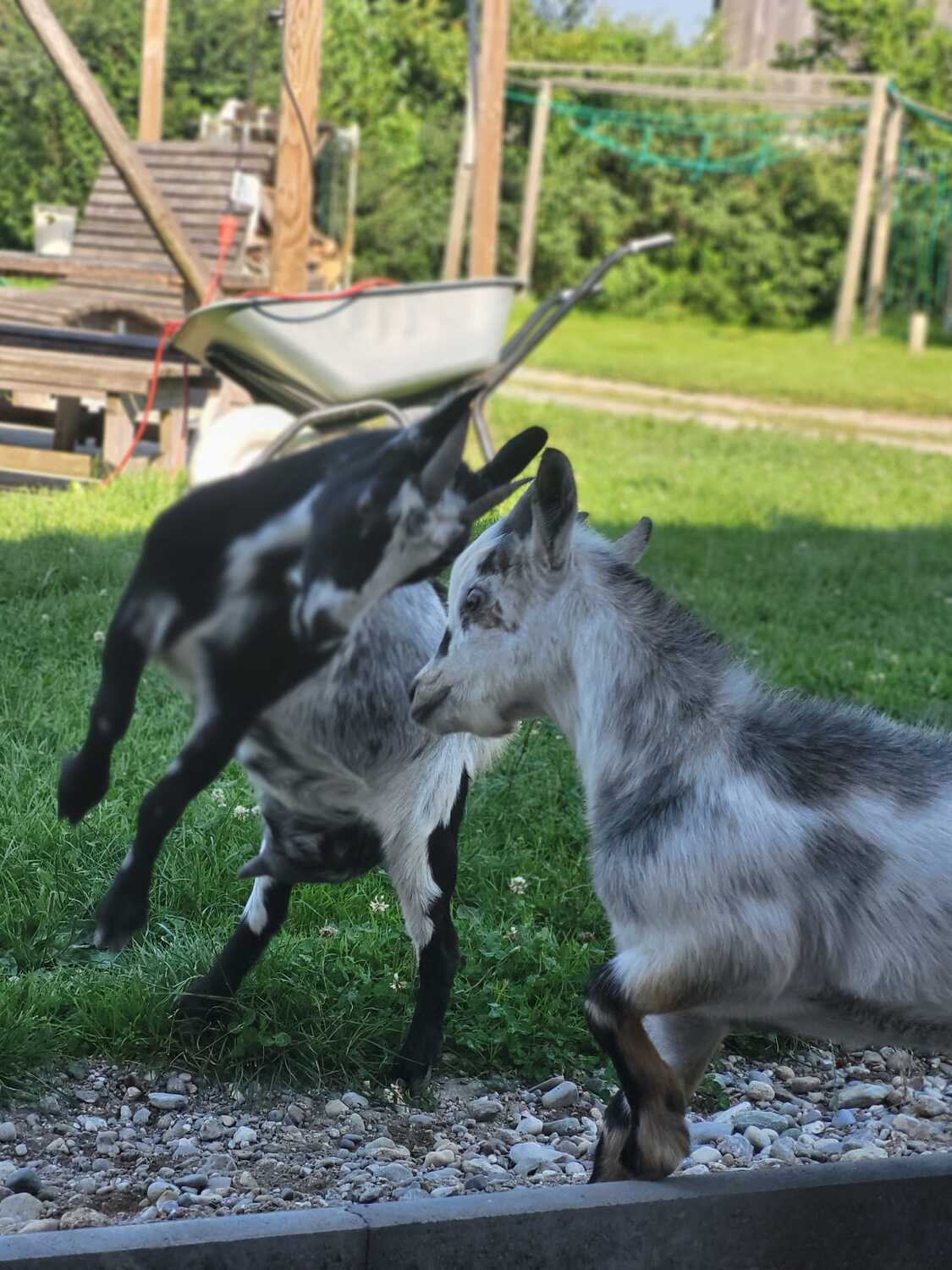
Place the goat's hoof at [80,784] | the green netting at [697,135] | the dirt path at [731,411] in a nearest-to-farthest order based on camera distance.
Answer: the goat's hoof at [80,784] → the dirt path at [731,411] → the green netting at [697,135]

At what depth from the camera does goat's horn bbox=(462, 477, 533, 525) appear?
1905mm

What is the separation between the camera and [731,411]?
1462cm

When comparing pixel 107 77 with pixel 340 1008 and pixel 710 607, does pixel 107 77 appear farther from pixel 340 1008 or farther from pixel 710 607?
pixel 340 1008

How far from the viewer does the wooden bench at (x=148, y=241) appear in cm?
1066

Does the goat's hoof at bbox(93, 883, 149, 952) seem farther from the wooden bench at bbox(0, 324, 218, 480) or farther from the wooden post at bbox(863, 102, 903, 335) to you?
the wooden post at bbox(863, 102, 903, 335)

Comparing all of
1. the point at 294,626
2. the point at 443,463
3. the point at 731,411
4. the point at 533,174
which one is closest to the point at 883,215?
the point at 533,174

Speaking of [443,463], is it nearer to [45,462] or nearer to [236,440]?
[236,440]

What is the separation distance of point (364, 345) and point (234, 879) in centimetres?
245

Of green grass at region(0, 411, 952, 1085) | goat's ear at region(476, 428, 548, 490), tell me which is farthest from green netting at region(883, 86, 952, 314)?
goat's ear at region(476, 428, 548, 490)

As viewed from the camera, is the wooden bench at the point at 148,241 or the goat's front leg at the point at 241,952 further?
the wooden bench at the point at 148,241

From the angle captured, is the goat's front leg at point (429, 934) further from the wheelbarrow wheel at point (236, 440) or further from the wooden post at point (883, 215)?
the wooden post at point (883, 215)

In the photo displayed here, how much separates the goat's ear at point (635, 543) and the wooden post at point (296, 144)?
1.32 metres

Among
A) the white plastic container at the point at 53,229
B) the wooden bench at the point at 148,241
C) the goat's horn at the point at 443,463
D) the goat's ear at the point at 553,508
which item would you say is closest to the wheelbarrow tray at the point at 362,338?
the goat's ear at the point at 553,508

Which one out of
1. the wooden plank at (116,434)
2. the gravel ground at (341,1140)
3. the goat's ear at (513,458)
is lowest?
the gravel ground at (341,1140)
